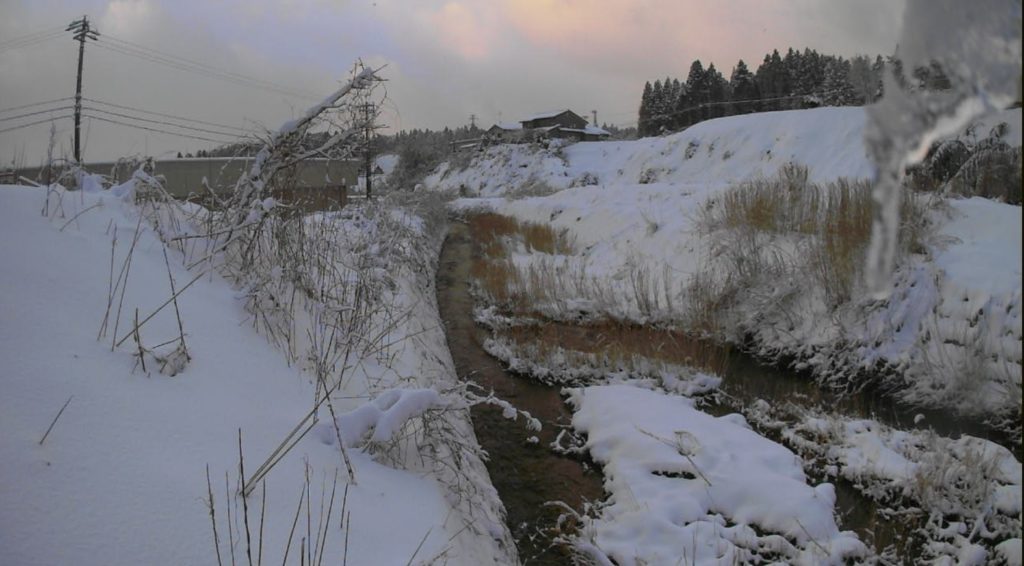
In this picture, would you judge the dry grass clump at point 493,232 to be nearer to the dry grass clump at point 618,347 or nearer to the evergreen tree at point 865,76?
the dry grass clump at point 618,347

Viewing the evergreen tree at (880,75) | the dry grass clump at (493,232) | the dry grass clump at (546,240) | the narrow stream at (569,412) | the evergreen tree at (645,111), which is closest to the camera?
the evergreen tree at (880,75)

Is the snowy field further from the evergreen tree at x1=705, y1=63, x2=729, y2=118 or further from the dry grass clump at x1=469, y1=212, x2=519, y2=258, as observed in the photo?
the evergreen tree at x1=705, y1=63, x2=729, y2=118

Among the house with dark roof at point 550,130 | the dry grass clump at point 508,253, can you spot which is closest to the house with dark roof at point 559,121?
the house with dark roof at point 550,130

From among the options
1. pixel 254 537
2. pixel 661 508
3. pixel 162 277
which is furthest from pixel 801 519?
pixel 162 277

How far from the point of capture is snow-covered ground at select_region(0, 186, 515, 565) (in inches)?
78.1

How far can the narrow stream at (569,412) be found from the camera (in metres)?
4.07

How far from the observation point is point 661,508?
4098 millimetres

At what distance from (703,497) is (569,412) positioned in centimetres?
204

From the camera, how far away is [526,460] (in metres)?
5.03

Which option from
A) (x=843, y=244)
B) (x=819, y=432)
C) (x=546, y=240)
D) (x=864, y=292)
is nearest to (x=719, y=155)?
(x=546, y=240)

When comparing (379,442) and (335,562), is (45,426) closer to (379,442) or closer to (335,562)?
(335,562)

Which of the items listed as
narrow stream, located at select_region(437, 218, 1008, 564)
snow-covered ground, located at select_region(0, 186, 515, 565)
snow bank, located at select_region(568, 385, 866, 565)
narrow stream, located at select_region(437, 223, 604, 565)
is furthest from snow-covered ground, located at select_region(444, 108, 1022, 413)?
narrow stream, located at select_region(437, 223, 604, 565)

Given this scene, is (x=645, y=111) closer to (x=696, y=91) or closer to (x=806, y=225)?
(x=696, y=91)

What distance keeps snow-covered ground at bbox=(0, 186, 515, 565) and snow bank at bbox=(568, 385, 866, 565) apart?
3.15 feet
